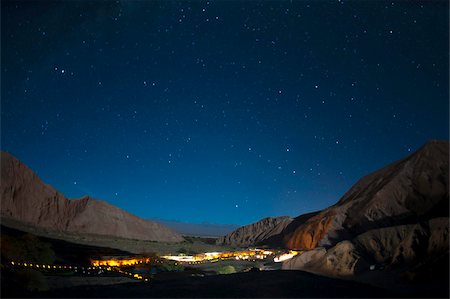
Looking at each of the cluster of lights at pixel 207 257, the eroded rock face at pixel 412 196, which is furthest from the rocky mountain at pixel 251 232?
the eroded rock face at pixel 412 196

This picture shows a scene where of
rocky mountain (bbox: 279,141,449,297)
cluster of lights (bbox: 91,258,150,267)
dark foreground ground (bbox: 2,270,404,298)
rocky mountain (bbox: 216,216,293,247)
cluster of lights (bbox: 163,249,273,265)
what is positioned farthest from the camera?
rocky mountain (bbox: 216,216,293,247)

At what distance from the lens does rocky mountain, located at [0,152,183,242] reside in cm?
8788

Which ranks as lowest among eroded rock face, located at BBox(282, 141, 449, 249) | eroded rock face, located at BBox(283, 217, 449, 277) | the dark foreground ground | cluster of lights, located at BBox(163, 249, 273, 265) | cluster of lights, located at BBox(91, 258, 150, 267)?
cluster of lights, located at BBox(163, 249, 273, 265)

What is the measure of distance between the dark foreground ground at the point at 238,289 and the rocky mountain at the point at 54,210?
73873 millimetres

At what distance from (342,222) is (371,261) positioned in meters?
23.2

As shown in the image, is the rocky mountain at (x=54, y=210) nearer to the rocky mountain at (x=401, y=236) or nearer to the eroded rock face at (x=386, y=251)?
the rocky mountain at (x=401, y=236)

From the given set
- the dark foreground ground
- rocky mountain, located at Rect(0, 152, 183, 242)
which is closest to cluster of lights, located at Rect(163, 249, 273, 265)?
the dark foreground ground

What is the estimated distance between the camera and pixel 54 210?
311 ft

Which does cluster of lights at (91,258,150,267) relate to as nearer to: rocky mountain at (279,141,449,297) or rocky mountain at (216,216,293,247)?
rocky mountain at (279,141,449,297)

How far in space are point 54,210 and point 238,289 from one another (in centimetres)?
8598

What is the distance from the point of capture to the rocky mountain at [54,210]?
8788 centimetres

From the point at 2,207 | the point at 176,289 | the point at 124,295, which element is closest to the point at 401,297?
the point at 176,289

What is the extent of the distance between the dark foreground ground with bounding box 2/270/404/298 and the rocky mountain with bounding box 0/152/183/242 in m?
73.9

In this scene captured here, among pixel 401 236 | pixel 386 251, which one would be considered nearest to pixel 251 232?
pixel 386 251
